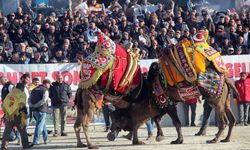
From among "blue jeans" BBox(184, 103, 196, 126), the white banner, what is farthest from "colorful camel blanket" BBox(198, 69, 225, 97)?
the white banner

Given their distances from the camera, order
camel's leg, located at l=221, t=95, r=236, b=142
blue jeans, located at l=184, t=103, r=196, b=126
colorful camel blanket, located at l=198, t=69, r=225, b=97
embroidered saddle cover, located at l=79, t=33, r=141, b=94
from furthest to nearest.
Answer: blue jeans, located at l=184, t=103, r=196, b=126 → camel's leg, located at l=221, t=95, r=236, b=142 → colorful camel blanket, located at l=198, t=69, r=225, b=97 → embroidered saddle cover, located at l=79, t=33, r=141, b=94

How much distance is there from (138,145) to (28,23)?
26.5 feet

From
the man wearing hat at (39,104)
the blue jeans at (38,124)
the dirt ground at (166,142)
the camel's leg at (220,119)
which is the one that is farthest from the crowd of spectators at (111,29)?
the camel's leg at (220,119)

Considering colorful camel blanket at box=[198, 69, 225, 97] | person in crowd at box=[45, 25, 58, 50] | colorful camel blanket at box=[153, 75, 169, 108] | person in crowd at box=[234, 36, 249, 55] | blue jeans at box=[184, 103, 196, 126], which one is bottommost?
blue jeans at box=[184, 103, 196, 126]

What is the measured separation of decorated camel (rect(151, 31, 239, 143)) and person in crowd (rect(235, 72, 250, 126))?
5.21 m

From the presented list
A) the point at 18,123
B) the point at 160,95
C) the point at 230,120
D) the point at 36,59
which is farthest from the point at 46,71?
the point at 230,120

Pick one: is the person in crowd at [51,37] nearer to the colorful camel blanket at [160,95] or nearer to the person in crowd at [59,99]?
the person in crowd at [59,99]

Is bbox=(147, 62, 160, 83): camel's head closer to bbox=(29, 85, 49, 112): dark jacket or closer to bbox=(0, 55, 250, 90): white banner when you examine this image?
bbox=(29, 85, 49, 112): dark jacket

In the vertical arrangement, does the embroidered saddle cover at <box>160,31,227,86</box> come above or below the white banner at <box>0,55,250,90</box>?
above

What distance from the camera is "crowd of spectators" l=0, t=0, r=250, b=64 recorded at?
22172 millimetres

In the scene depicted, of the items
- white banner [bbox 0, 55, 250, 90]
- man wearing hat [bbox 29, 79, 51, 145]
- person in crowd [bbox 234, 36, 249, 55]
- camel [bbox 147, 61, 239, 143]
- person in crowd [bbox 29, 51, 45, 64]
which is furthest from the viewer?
person in crowd [bbox 234, 36, 249, 55]

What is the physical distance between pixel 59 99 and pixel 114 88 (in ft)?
12.3

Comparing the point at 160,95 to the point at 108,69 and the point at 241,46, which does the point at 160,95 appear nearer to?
the point at 108,69

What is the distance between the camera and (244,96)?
22.2 metres
